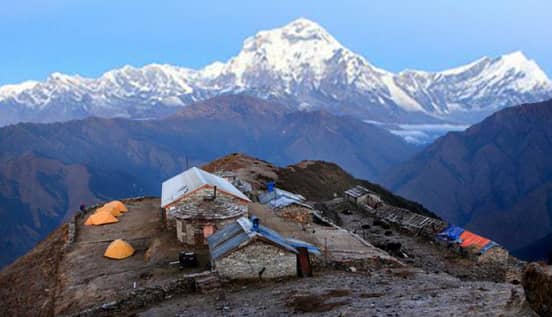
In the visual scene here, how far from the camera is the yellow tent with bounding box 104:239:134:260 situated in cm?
3453

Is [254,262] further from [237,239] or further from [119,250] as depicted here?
[119,250]

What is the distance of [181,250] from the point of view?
33.1 m

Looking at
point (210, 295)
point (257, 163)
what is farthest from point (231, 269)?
point (257, 163)

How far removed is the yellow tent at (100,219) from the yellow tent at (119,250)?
31.5 feet

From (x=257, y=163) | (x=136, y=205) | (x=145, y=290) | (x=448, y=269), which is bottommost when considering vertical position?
(x=448, y=269)

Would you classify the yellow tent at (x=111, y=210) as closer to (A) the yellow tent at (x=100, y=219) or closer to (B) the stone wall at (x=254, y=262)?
(A) the yellow tent at (x=100, y=219)

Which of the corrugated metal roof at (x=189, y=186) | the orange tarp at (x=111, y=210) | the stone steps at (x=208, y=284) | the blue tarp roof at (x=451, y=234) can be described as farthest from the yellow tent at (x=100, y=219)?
the blue tarp roof at (x=451, y=234)

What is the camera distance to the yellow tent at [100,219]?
4447 centimetres

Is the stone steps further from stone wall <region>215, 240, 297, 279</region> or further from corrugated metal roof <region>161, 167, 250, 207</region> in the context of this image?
corrugated metal roof <region>161, 167, 250, 207</region>

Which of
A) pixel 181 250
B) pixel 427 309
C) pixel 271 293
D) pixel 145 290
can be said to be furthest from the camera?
pixel 181 250

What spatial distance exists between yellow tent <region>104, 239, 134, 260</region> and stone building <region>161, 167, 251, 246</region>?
11.6 ft

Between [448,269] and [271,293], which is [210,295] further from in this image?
[448,269]

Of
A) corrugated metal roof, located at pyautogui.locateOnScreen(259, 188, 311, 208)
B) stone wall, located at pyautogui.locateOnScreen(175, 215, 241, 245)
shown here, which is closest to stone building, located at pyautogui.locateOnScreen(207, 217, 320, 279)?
stone wall, located at pyautogui.locateOnScreen(175, 215, 241, 245)

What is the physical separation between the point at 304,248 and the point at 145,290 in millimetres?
8665
